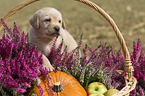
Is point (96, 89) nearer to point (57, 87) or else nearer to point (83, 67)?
point (83, 67)

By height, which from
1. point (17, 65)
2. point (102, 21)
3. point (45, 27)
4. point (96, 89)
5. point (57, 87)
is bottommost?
point (96, 89)

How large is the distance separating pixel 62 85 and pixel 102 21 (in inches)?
175

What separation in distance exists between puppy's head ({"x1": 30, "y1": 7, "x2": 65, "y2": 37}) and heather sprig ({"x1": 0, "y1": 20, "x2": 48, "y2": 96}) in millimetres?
228

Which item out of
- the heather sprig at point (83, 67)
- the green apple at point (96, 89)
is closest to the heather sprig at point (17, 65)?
the heather sprig at point (83, 67)

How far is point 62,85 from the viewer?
1.79m

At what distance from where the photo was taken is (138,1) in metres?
7.70

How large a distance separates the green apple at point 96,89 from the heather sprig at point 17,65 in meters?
0.50

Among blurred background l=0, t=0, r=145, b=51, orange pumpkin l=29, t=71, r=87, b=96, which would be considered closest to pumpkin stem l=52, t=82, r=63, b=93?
orange pumpkin l=29, t=71, r=87, b=96

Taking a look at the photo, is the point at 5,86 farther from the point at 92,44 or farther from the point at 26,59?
the point at 92,44

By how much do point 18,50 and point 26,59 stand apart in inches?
7.6

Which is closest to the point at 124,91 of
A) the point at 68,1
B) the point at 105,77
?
the point at 105,77

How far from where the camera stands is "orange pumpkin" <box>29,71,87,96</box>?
169 centimetres

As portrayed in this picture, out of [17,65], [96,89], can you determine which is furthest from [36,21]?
[96,89]

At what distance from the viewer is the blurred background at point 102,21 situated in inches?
188
